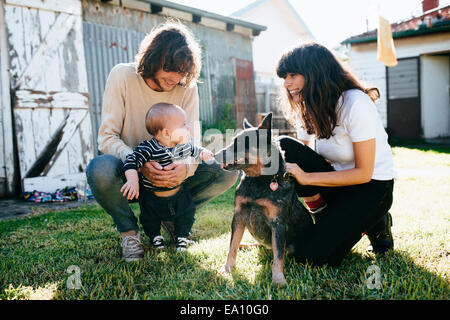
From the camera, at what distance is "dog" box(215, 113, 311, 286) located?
8.11 feet

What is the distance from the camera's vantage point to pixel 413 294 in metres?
2.09

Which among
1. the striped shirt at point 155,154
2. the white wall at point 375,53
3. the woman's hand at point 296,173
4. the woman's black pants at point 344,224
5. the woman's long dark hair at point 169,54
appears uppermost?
the white wall at point 375,53

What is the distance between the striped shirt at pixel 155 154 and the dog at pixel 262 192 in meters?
0.70

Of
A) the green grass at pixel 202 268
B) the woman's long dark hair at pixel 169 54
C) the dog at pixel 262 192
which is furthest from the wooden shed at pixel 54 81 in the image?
the dog at pixel 262 192

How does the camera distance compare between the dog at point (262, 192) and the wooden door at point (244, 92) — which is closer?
the dog at point (262, 192)

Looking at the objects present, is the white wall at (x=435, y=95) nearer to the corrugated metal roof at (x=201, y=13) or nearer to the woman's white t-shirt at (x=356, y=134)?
the corrugated metal roof at (x=201, y=13)

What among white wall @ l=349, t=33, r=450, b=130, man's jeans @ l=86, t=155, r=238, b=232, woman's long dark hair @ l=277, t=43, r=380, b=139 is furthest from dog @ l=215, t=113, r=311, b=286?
white wall @ l=349, t=33, r=450, b=130

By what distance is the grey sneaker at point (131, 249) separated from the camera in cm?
292

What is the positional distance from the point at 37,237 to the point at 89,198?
236 cm

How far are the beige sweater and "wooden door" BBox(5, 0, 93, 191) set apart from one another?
339 centimetres

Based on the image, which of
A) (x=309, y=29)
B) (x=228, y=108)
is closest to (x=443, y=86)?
(x=228, y=108)

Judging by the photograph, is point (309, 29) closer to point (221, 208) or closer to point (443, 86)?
point (443, 86)

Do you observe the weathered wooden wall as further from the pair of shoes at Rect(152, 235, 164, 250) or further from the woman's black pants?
the woman's black pants

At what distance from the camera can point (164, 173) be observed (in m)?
2.95
